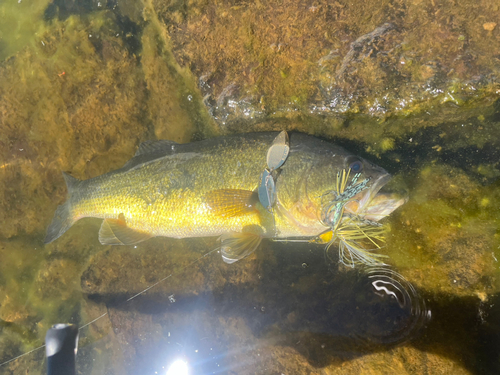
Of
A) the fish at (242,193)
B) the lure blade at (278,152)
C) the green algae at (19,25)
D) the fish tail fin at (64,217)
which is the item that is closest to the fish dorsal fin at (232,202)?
the fish at (242,193)

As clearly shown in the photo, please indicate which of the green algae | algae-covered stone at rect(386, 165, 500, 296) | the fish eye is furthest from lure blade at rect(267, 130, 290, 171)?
the green algae

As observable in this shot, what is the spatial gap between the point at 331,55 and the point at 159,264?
3.33 metres

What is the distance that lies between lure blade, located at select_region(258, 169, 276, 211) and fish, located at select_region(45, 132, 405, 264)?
0.01 meters

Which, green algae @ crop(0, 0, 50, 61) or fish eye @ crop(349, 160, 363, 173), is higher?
green algae @ crop(0, 0, 50, 61)

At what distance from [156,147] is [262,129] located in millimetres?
1339

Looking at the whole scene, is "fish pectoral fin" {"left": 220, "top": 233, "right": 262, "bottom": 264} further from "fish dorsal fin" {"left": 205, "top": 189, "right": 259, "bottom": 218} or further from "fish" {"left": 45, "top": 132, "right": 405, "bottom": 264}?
"fish dorsal fin" {"left": 205, "top": 189, "right": 259, "bottom": 218}

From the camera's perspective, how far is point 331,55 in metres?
2.72

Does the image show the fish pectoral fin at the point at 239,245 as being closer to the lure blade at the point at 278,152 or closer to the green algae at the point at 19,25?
the lure blade at the point at 278,152

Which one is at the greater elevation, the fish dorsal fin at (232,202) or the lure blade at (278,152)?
the lure blade at (278,152)

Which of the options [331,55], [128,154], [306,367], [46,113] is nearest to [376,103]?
[331,55]

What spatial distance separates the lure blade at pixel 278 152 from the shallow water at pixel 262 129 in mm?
464

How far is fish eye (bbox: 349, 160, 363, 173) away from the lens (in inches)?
96.6

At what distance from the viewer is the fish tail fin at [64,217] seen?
3.53m

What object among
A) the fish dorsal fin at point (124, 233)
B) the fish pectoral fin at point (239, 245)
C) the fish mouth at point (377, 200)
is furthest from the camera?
the fish dorsal fin at point (124, 233)
